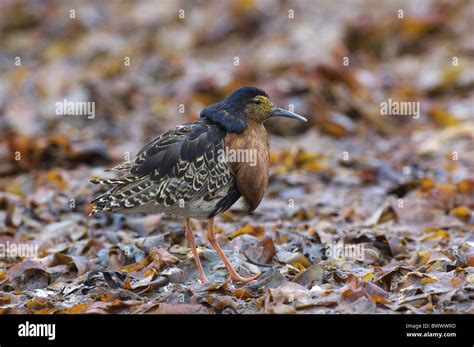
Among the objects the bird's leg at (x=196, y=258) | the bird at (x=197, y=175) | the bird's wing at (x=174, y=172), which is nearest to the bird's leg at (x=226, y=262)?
the bird at (x=197, y=175)

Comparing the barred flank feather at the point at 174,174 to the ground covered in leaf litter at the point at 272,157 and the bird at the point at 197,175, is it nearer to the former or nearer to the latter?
the bird at the point at 197,175

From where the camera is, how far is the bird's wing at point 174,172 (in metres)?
8.02

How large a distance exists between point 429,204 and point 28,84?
10960mm

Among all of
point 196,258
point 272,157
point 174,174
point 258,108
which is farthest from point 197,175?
point 272,157

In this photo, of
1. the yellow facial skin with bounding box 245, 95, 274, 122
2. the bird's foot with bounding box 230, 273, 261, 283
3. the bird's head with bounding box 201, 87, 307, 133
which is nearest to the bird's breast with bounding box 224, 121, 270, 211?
the bird's head with bounding box 201, 87, 307, 133

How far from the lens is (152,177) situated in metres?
8.16

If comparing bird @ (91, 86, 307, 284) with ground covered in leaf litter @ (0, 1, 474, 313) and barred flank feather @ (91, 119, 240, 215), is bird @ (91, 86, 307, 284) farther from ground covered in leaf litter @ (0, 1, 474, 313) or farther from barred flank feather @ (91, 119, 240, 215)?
ground covered in leaf litter @ (0, 1, 474, 313)

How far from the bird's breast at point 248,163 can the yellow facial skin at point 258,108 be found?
0.80 feet

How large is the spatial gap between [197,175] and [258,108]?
3.34 feet

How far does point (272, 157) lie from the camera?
13.2 m

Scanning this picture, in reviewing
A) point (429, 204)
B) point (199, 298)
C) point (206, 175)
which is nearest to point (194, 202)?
point (206, 175)

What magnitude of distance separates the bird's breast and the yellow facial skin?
0.80ft

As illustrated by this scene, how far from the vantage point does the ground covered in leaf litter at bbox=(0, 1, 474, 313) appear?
24.8 feet

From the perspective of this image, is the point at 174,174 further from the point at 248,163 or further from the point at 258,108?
the point at 258,108
